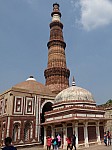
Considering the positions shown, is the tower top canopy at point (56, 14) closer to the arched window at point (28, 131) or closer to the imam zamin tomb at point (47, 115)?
the imam zamin tomb at point (47, 115)

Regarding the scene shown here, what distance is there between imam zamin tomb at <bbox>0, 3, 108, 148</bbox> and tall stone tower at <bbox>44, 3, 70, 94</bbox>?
184 centimetres

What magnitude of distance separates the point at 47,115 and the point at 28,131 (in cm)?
472

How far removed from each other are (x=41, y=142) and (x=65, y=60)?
20622 mm

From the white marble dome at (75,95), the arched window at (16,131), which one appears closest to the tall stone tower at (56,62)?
the white marble dome at (75,95)

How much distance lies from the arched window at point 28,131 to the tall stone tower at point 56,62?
10997 millimetres

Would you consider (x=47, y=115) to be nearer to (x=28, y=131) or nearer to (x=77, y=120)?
(x=28, y=131)

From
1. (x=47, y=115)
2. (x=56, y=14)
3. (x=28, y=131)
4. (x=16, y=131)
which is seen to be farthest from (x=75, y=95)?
(x=56, y=14)

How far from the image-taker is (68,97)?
1014 inches

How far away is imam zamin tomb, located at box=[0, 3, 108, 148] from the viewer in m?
21.1

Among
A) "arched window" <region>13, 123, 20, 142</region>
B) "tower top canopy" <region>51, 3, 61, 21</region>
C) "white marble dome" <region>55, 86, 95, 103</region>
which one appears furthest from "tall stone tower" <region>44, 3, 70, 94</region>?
"arched window" <region>13, 123, 20, 142</region>

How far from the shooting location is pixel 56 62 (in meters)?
40.3

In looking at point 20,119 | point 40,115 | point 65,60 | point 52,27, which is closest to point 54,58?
point 65,60

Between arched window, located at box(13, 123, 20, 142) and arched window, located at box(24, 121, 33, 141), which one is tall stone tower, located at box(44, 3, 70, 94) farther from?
arched window, located at box(13, 123, 20, 142)

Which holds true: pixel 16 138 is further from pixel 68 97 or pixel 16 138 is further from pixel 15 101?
pixel 68 97
